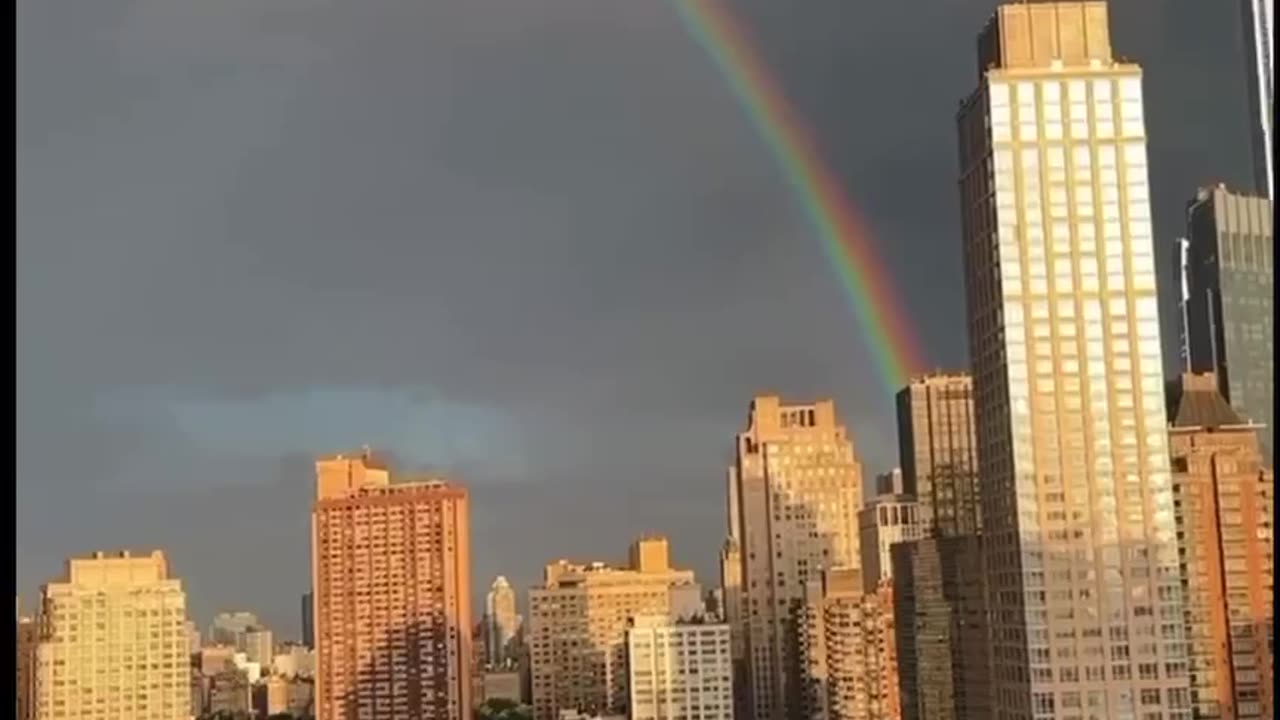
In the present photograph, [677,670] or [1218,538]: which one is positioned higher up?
[1218,538]

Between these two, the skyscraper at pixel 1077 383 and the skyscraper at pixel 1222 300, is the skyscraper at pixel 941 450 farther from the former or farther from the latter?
the skyscraper at pixel 1222 300

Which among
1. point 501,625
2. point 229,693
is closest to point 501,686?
point 501,625

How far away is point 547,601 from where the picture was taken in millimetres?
5652

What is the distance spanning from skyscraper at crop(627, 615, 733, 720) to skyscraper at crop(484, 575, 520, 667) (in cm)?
48

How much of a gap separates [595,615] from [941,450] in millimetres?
1648

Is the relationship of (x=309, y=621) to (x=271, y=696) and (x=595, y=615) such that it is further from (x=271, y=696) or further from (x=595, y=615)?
(x=595, y=615)

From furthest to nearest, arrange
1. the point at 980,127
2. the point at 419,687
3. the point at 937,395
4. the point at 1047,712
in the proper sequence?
the point at 419,687
the point at 937,395
the point at 980,127
the point at 1047,712

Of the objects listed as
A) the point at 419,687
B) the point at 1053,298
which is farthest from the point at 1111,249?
the point at 419,687

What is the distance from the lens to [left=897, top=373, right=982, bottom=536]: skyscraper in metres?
4.68

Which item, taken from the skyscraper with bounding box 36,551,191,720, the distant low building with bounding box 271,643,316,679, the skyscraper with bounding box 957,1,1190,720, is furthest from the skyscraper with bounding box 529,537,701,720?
the skyscraper with bounding box 957,1,1190,720

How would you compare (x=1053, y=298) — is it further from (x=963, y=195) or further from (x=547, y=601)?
(x=547, y=601)

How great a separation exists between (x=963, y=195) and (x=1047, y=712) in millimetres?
1562

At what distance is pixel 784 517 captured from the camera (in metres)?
6.18

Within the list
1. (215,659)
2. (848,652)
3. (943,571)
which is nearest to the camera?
(943,571)
